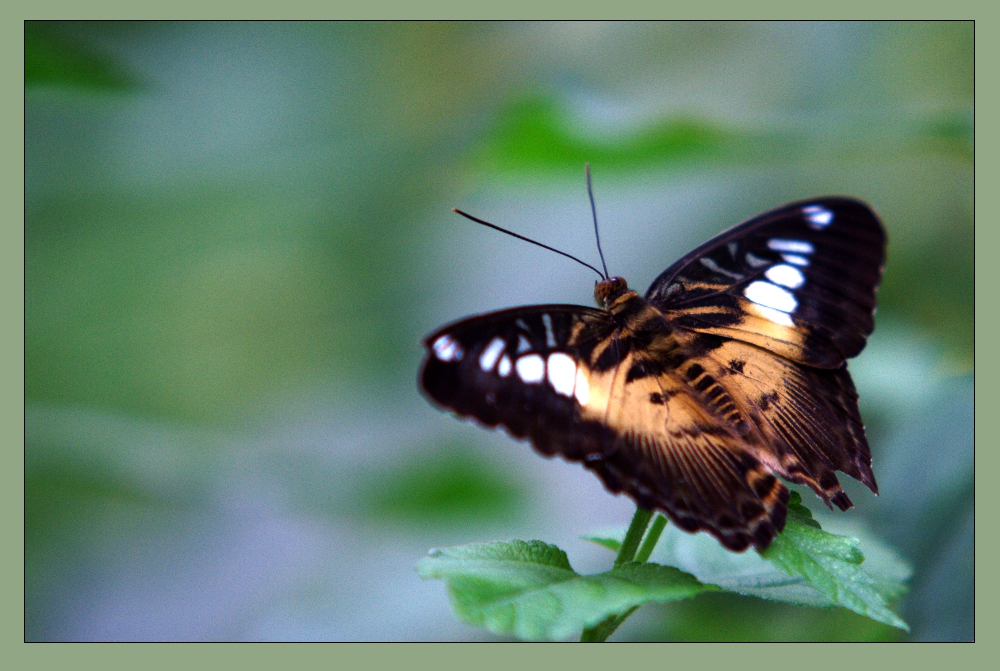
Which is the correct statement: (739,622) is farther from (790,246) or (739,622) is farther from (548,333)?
(548,333)

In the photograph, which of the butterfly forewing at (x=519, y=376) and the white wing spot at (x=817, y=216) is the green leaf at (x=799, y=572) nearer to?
the butterfly forewing at (x=519, y=376)

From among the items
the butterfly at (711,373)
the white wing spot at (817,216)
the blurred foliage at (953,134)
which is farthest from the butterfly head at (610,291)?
the blurred foliage at (953,134)

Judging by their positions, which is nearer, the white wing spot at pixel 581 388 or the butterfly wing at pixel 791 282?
the white wing spot at pixel 581 388

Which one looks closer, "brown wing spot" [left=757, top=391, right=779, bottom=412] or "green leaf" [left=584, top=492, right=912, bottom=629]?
"green leaf" [left=584, top=492, right=912, bottom=629]

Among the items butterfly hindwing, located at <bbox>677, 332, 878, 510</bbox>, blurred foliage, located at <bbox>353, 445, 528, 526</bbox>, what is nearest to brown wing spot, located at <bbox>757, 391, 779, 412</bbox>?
butterfly hindwing, located at <bbox>677, 332, 878, 510</bbox>

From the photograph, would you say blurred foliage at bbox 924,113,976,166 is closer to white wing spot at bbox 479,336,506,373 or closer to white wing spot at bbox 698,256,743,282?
white wing spot at bbox 698,256,743,282

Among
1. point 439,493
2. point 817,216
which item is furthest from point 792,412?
point 439,493
